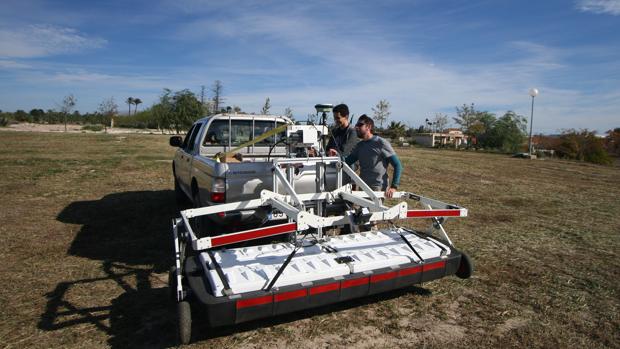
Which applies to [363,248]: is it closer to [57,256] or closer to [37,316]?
[37,316]

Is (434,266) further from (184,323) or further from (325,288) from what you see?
(184,323)

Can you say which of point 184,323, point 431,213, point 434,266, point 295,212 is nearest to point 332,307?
point 434,266

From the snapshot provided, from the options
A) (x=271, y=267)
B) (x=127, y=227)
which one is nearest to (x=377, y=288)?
(x=271, y=267)

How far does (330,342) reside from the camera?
3.24m

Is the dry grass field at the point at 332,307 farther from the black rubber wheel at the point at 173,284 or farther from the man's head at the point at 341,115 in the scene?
the man's head at the point at 341,115

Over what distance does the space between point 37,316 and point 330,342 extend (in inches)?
103

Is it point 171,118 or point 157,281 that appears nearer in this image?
point 157,281

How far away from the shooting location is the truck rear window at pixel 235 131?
21.2ft

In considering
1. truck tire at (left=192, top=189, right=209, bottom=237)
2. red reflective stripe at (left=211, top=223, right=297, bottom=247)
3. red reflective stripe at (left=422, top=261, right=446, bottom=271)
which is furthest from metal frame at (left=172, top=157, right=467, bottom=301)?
truck tire at (left=192, top=189, right=209, bottom=237)

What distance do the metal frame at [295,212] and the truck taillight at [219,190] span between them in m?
0.50

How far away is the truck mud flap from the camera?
9.65ft

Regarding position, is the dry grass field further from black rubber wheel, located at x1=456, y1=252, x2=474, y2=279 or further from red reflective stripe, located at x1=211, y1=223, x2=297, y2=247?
red reflective stripe, located at x1=211, y1=223, x2=297, y2=247

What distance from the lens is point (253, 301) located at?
9.88 ft

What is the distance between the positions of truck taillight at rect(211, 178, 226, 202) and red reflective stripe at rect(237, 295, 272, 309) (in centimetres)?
171
